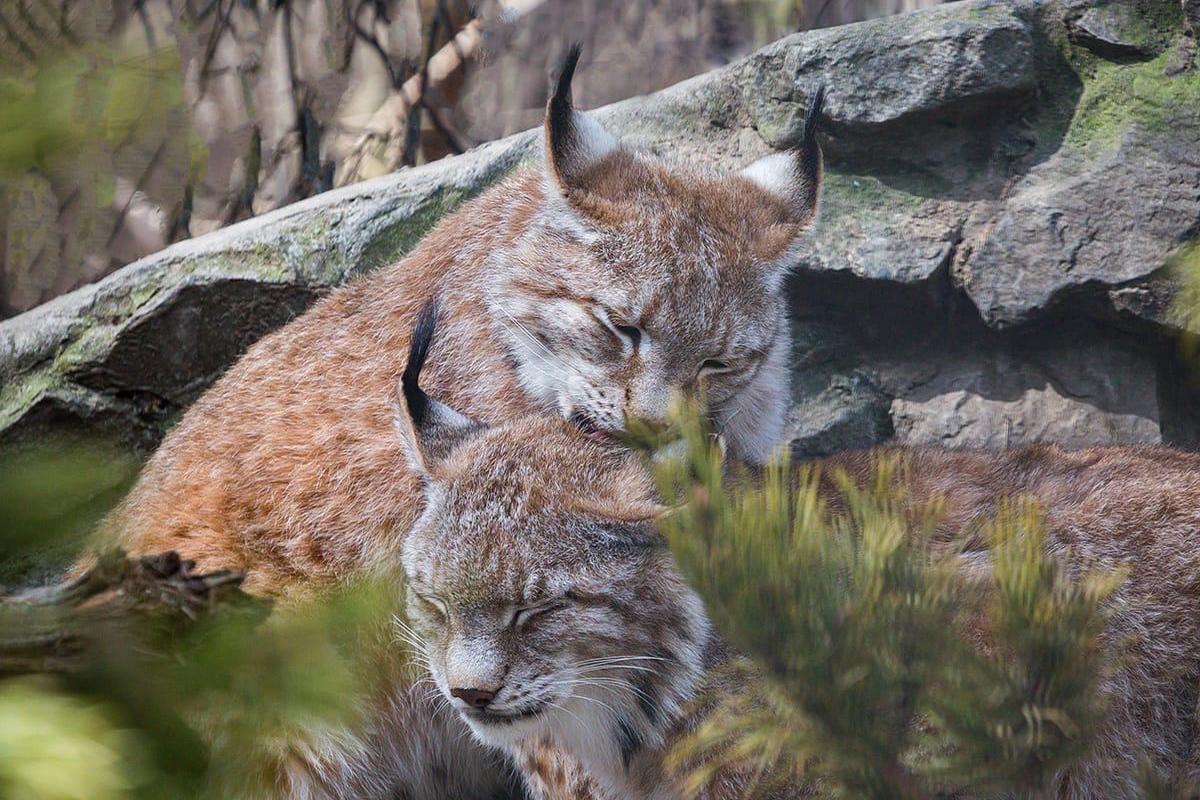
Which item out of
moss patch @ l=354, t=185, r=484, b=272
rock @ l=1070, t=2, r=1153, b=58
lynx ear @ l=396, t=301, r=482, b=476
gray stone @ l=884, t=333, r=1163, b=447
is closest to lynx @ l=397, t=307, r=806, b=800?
lynx ear @ l=396, t=301, r=482, b=476

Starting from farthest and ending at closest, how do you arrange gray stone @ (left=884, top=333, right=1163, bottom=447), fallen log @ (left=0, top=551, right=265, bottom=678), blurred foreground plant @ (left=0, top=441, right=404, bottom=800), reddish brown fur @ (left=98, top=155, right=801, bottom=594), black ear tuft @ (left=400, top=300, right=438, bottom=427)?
gray stone @ (left=884, top=333, right=1163, bottom=447) < reddish brown fur @ (left=98, top=155, right=801, bottom=594) < black ear tuft @ (left=400, top=300, right=438, bottom=427) < fallen log @ (left=0, top=551, right=265, bottom=678) < blurred foreground plant @ (left=0, top=441, right=404, bottom=800)

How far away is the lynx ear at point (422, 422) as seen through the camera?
3.48 meters

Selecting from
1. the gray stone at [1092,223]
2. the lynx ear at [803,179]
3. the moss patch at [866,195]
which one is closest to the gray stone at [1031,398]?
the gray stone at [1092,223]

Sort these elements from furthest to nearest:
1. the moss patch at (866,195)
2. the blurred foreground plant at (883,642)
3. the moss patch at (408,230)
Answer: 1. the moss patch at (408,230)
2. the moss patch at (866,195)
3. the blurred foreground plant at (883,642)

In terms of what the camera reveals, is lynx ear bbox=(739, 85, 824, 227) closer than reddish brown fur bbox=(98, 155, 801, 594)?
No

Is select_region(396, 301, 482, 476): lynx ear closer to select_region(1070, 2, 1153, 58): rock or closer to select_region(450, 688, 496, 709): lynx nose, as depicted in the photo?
select_region(450, 688, 496, 709): lynx nose

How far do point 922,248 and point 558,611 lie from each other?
9.16 feet

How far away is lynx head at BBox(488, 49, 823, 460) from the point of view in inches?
152

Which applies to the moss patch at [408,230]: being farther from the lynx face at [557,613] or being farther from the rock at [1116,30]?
the rock at [1116,30]

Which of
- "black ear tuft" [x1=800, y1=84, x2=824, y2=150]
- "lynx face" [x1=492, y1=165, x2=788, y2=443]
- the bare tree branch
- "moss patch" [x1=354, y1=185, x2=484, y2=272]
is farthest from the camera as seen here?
the bare tree branch

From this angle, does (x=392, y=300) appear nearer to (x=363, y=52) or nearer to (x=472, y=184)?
(x=472, y=184)

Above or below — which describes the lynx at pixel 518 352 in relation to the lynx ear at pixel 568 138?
below

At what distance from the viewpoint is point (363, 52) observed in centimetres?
716

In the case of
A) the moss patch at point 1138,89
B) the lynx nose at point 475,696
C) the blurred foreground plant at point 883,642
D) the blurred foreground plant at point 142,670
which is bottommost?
the lynx nose at point 475,696
